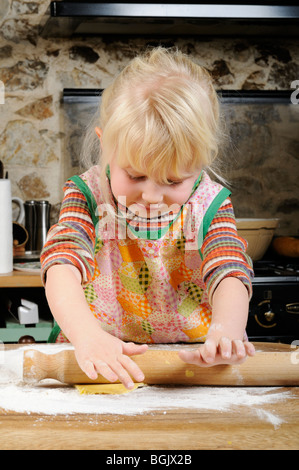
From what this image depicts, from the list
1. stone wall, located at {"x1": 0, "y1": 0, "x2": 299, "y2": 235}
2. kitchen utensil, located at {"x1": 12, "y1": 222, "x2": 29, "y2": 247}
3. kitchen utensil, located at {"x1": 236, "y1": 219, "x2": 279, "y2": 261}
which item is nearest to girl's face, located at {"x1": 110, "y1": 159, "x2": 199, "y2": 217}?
kitchen utensil, located at {"x1": 236, "y1": 219, "x2": 279, "y2": 261}

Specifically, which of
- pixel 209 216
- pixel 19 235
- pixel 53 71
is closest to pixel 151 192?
pixel 209 216

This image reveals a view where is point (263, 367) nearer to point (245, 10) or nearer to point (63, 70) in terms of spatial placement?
point (245, 10)

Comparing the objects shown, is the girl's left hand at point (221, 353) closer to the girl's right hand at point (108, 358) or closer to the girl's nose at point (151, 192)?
the girl's right hand at point (108, 358)

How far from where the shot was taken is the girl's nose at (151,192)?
82 centimetres

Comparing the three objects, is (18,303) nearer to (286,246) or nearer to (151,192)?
(286,246)

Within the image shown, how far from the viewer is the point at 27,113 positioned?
2.38 meters

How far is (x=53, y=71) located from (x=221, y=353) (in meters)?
1.93

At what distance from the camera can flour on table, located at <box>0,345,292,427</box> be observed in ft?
2.26

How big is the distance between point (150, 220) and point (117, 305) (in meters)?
0.19

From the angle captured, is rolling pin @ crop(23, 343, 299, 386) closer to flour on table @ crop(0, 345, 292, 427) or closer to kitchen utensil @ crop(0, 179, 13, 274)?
flour on table @ crop(0, 345, 292, 427)

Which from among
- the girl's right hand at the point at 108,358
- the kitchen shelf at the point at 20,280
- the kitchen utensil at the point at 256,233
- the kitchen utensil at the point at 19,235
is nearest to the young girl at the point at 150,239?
the girl's right hand at the point at 108,358

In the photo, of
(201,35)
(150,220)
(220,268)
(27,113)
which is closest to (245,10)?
(201,35)

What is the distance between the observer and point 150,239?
1.11m

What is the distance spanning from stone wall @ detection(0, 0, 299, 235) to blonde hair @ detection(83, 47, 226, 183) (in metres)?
1.54
